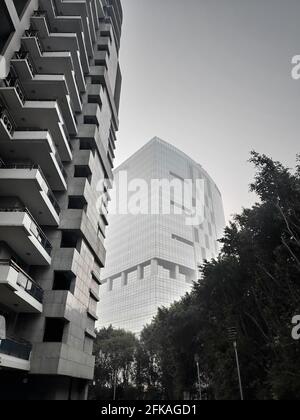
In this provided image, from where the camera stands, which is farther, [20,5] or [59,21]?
[59,21]

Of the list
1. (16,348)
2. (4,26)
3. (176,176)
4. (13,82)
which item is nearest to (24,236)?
(16,348)

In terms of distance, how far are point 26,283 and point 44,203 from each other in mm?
6079

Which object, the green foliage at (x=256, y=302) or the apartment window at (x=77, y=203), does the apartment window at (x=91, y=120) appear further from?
the green foliage at (x=256, y=302)

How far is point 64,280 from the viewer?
26906 mm

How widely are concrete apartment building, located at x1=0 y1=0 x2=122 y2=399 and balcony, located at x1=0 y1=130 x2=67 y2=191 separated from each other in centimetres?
7

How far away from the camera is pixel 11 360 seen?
1792cm

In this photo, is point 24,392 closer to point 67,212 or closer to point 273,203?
point 67,212

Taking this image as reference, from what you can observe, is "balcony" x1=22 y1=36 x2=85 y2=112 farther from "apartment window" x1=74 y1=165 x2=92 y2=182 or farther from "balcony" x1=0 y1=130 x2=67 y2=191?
"apartment window" x1=74 y1=165 x2=92 y2=182

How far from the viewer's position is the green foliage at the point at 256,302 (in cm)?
1997

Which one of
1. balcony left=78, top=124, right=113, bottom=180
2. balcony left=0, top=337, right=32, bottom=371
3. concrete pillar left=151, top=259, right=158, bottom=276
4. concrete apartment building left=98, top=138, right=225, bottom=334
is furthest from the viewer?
concrete apartment building left=98, top=138, right=225, bottom=334

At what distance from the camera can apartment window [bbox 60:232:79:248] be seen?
2836 cm

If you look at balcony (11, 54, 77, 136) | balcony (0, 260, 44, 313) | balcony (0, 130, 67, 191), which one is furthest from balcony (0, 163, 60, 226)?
balcony (11, 54, 77, 136)

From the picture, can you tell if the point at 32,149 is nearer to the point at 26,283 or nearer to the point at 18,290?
the point at 26,283
